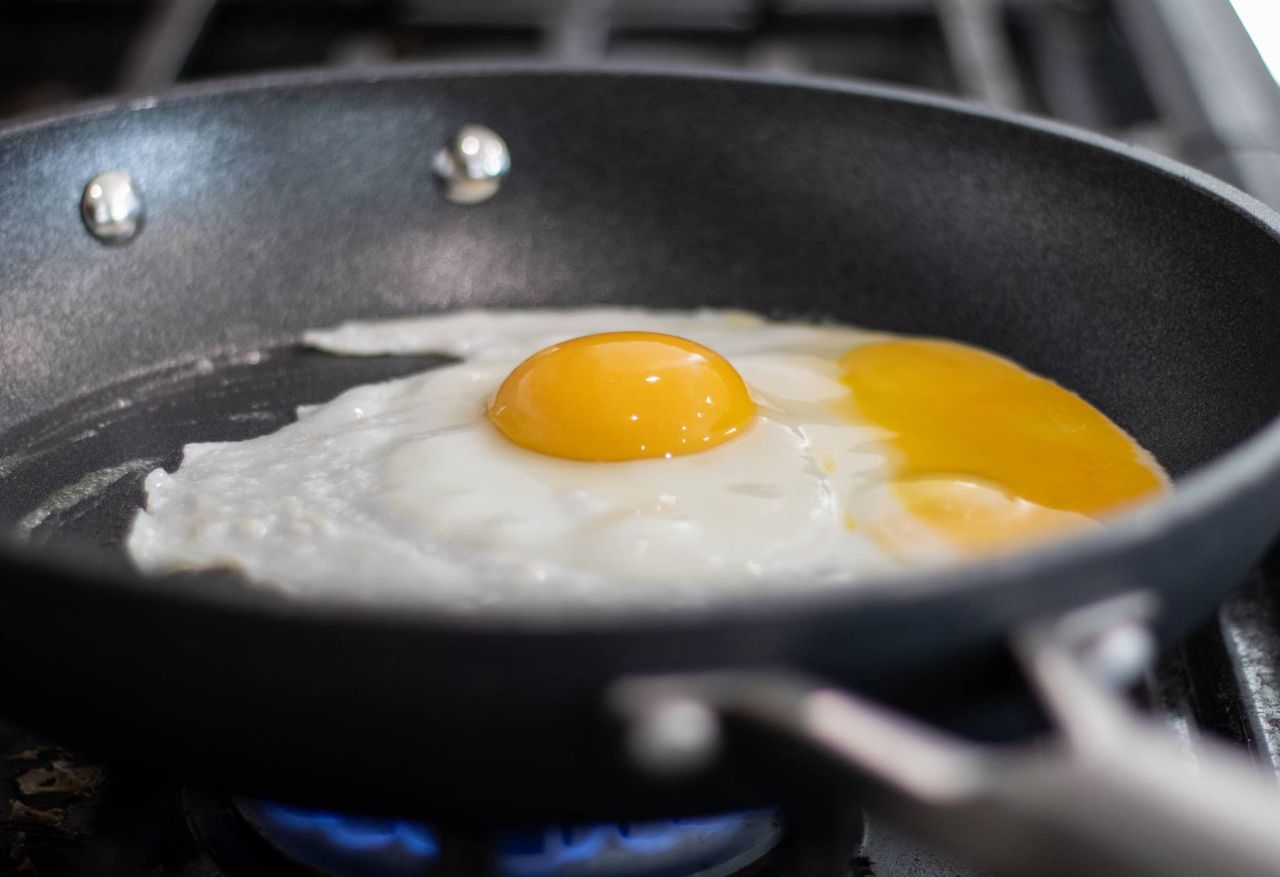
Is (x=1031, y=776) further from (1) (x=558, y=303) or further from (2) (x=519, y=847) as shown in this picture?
(1) (x=558, y=303)

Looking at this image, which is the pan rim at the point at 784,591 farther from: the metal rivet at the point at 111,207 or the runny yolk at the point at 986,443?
the metal rivet at the point at 111,207

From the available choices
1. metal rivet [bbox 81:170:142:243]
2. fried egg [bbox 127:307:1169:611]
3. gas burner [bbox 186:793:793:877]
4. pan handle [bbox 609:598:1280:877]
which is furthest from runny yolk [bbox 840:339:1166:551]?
metal rivet [bbox 81:170:142:243]

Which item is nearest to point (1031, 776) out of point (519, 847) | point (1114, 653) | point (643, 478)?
point (1114, 653)

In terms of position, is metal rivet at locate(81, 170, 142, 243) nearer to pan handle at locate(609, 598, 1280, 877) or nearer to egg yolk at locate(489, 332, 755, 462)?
egg yolk at locate(489, 332, 755, 462)

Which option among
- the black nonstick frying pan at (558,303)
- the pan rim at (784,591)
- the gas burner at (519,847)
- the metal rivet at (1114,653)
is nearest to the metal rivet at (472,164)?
the black nonstick frying pan at (558,303)

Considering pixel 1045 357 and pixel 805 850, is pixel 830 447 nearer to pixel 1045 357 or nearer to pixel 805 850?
pixel 1045 357
